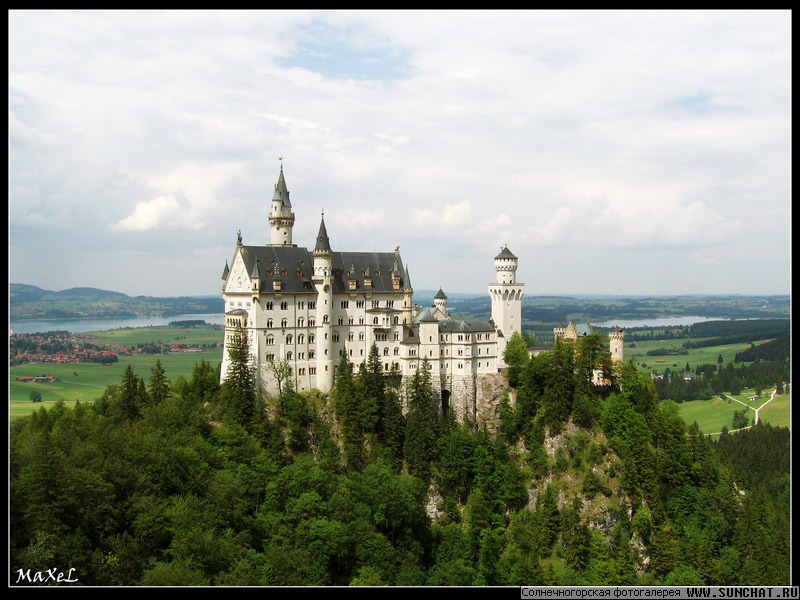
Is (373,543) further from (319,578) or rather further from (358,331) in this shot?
(358,331)

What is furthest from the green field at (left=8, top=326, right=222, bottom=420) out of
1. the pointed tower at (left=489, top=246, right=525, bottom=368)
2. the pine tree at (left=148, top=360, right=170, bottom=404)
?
the pointed tower at (left=489, top=246, right=525, bottom=368)

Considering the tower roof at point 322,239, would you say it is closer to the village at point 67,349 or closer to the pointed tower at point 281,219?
the pointed tower at point 281,219

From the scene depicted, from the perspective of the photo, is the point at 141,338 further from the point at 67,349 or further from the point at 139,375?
the point at 139,375

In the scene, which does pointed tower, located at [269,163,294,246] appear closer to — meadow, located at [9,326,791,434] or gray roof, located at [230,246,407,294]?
gray roof, located at [230,246,407,294]

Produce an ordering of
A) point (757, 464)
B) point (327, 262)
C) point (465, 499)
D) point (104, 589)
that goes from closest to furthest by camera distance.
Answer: point (104, 589) < point (465, 499) < point (327, 262) < point (757, 464)

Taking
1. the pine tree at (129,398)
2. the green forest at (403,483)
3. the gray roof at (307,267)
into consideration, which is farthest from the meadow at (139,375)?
the green forest at (403,483)

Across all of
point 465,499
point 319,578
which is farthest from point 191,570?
point 465,499
